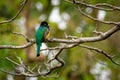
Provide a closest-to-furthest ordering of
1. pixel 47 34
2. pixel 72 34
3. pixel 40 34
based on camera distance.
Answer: pixel 47 34 → pixel 40 34 → pixel 72 34

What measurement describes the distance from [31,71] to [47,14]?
8.10 m

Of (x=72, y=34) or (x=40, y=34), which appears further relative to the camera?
(x=72, y=34)

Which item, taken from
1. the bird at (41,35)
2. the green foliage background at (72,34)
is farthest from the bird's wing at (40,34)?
the green foliage background at (72,34)

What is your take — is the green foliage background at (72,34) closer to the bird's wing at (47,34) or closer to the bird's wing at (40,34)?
the bird's wing at (40,34)

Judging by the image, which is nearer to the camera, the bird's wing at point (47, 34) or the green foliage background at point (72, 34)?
the bird's wing at point (47, 34)

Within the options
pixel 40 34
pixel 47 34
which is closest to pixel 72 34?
pixel 40 34

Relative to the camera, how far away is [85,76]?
491 inches

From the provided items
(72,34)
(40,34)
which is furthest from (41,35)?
(72,34)

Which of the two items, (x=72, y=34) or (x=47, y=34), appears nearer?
(x=47, y=34)

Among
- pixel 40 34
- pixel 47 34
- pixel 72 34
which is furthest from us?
pixel 72 34

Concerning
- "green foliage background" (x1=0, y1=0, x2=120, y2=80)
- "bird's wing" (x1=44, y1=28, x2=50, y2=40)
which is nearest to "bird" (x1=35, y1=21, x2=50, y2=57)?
"bird's wing" (x1=44, y1=28, x2=50, y2=40)

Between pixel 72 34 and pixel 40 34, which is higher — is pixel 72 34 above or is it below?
below

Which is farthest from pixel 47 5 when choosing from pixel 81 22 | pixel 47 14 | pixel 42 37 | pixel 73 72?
pixel 42 37

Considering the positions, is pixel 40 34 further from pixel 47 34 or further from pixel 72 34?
pixel 72 34
